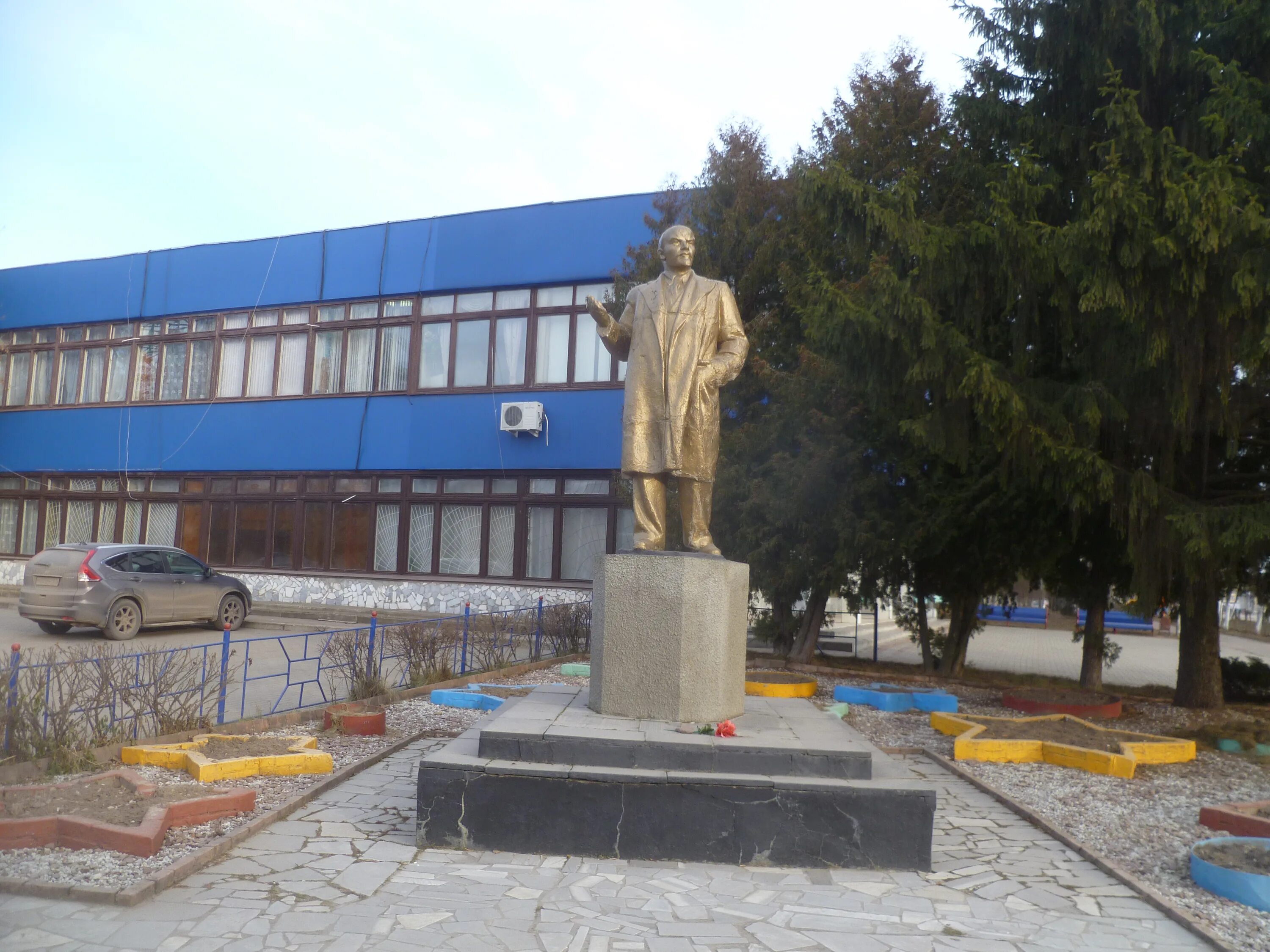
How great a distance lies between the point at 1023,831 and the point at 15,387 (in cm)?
2567

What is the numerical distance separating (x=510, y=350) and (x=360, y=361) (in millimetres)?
3518

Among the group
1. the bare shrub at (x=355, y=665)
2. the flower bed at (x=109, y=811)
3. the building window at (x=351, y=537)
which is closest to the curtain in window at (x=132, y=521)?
the building window at (x=351, y=537)

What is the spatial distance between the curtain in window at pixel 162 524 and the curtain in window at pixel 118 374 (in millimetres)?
2756

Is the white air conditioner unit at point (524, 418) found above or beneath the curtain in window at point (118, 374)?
beneath

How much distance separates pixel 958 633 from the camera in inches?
582

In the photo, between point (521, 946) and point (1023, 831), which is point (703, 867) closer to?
point (521, 946)

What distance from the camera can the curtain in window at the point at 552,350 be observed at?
18906 mm

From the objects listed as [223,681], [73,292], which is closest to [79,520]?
[73,292]

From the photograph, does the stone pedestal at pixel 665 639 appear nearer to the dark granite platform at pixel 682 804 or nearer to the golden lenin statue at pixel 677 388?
the golden lenin statue at pixel 677 388

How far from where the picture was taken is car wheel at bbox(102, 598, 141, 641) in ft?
46.8

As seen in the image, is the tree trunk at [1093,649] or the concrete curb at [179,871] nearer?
the concrete curb at [179,871]

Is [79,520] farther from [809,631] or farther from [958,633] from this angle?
[958,633]

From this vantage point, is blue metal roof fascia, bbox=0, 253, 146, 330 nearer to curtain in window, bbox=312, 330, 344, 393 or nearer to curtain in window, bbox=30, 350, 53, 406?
curtain in window, bbox=30, 350, 53, 406

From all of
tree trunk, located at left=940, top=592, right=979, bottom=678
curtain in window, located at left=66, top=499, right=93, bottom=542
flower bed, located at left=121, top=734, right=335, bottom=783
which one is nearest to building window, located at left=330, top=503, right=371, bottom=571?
curtain in window, located at left=66, top=499, right=93, bottom=542
